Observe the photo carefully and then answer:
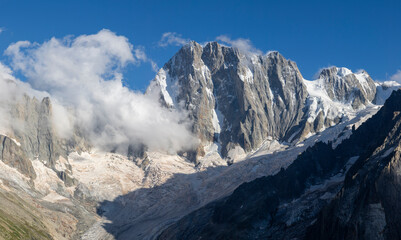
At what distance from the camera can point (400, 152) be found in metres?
168

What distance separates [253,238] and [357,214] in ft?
177

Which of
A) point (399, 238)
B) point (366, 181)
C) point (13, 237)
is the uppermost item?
point (13, 237)

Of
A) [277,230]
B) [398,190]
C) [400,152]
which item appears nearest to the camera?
[398,190]

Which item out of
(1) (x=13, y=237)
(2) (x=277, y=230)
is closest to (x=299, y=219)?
(2) (x=277, y=230)

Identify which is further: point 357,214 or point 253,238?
point 253,238

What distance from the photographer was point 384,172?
162 meters

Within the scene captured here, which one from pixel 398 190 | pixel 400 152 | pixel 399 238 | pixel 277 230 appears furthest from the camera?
pixel 277 230

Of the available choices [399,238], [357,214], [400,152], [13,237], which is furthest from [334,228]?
[13,237]

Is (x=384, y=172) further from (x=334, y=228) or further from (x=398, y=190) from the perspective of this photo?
(x=334, y=228)

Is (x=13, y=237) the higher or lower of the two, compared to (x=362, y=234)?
higher

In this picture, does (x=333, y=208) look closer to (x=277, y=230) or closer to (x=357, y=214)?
(x=357, y=214)

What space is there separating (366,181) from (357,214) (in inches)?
550

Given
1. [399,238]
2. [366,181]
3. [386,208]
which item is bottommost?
[399,238]

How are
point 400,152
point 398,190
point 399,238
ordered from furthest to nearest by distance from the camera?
point 400,152, point 398,190, point 399,238
